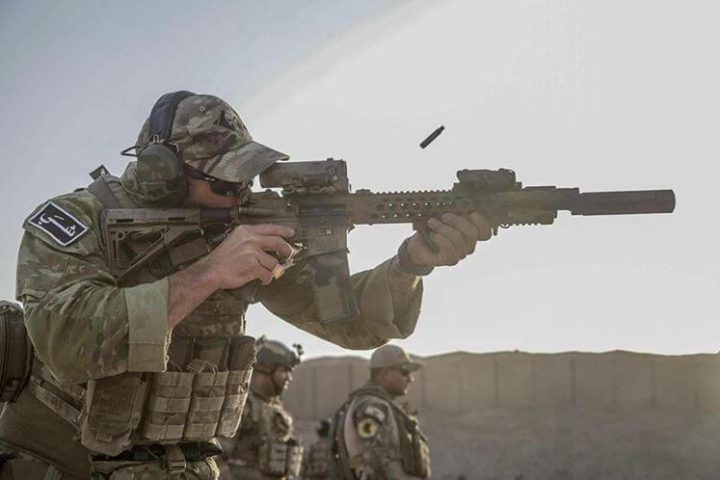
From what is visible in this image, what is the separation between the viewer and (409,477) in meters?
11.9

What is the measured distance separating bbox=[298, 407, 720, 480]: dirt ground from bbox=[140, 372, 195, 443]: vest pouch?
18.6 meters

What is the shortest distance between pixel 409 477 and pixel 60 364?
8177 millimetres

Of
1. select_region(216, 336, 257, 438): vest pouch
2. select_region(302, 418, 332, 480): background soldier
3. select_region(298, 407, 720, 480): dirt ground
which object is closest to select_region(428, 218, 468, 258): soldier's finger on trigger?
select_region(216, 336, 257, 438): vest pouch

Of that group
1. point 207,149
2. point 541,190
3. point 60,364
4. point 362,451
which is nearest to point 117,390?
point 60,364

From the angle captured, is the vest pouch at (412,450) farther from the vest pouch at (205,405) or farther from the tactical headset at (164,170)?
the tactical headset at (164,170)

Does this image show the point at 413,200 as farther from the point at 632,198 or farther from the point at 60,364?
the point at 60,364

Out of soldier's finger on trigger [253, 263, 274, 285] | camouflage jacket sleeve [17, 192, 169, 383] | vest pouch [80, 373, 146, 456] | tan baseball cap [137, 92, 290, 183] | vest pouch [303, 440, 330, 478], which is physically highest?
tan baseball cap [137, 92, 290, 183]

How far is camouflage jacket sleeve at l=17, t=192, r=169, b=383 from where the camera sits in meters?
4.12

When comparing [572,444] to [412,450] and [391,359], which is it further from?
[412,450]

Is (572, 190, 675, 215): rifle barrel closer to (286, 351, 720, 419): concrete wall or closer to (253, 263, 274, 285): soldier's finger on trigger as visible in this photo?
(253, 263, 274, 285): soldier's finger on trigger

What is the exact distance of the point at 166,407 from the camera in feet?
15.1

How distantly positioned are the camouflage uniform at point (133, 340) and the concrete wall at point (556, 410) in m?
17.5

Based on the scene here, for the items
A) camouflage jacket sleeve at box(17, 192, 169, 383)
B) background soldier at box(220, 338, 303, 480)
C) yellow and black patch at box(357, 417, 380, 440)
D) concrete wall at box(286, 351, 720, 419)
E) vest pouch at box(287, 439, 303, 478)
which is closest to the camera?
camouflage jacket sleeve at box(17, 192, 169, 383)

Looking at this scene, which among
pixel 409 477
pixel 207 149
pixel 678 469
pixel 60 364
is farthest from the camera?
pixel 678 469
